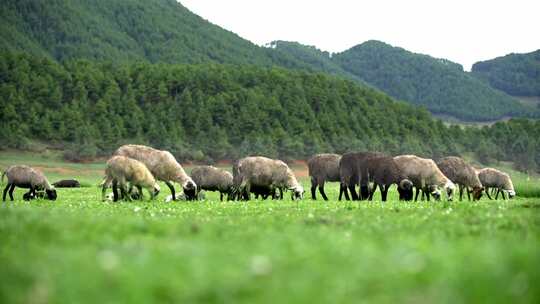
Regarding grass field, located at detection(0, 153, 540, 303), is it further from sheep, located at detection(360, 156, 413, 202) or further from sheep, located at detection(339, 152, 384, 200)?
sheep, located at detection(339, 152, 384, 200)

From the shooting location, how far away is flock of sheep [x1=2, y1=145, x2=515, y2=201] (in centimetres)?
2956

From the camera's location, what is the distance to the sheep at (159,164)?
31859 millimetres

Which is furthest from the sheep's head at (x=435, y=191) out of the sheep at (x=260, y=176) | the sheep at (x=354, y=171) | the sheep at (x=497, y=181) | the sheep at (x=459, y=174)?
the sheep at (x=497, y=181)

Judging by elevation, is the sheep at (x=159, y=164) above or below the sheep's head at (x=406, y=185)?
above

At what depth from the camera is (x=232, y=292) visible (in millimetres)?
5832

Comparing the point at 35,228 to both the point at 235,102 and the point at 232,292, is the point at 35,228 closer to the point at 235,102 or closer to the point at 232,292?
the point at 232,292

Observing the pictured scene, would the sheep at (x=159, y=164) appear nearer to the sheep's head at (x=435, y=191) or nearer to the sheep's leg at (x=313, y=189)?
the sheep's leg at (x=313, y=189)

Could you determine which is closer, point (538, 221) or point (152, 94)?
point (538, 221)

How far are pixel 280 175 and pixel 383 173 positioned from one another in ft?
20.8

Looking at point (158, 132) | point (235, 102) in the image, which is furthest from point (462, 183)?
point (235, 102)

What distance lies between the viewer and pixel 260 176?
34.8 m

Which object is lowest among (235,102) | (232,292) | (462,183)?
(232,292)

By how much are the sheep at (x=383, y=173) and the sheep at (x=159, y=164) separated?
1035 centimetres

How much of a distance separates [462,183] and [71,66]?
131785 millimetres
